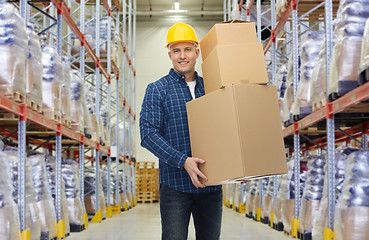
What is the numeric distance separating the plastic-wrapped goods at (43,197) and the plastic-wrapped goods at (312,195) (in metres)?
3.48

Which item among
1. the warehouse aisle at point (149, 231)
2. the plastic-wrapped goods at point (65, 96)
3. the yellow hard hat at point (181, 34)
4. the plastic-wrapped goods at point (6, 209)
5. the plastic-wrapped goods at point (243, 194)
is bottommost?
the warehouse aisle at point (149, 231)

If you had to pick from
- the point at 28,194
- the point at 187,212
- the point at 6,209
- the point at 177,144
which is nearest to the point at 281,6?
the point at 28,194

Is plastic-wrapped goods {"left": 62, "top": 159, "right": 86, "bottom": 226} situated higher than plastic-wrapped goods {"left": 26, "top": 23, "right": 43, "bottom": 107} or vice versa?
plastic-wrapped goods {"left": 26, "top": 23, "right": 43, "bottom": 107}

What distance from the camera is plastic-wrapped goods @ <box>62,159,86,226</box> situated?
28.1ft

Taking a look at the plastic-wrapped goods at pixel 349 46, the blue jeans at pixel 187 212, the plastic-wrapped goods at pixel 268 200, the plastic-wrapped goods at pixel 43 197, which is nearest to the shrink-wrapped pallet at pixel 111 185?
the plastic-wrapped goods at pixel 268 200

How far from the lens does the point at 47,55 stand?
7.05 metres

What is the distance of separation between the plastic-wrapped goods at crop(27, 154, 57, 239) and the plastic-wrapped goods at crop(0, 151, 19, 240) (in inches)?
60.3

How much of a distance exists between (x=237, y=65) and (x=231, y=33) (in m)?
0.27

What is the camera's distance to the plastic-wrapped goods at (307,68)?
6.76 meters

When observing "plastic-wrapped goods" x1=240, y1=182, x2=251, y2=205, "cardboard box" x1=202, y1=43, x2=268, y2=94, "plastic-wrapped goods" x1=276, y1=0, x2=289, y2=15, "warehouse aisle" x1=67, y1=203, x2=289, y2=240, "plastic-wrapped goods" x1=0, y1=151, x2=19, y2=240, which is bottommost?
"warehouse aisle" x1=67, y1=203, x2=289, y2=240

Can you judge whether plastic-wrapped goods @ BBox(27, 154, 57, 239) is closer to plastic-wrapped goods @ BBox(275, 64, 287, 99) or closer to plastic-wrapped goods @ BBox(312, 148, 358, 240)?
plastic-wrapped goods @ BBox(312, 148, 358, 240)

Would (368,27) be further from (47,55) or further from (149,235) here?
(149,235)

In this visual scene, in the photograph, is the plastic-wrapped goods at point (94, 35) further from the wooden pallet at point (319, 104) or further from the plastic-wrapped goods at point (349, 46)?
the plastic-wrapped goods at point (349, 46)

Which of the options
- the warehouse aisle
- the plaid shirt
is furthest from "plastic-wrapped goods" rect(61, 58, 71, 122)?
the plaid shirt
